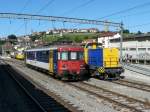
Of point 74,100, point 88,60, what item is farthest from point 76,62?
point 74,100

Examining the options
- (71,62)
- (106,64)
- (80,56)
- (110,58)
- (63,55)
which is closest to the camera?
(63,55)

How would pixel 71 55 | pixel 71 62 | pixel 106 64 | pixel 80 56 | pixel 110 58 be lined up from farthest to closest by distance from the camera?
pixel 110 58, pixel 106 64, pixel 80 56, pixel 71 55, pixel 71 62

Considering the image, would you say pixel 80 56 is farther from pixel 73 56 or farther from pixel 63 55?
pixel 63 55

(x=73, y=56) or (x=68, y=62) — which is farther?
(x=73, y=56)

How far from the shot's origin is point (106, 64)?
1191 inches

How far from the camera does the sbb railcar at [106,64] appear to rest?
1182 inches

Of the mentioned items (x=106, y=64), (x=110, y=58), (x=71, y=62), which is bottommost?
(x=106, y=64)

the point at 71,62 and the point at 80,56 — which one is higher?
the point at 80,56

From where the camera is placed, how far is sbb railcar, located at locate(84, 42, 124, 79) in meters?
30.0

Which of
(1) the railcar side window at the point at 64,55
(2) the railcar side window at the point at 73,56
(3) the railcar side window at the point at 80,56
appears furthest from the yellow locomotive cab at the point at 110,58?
(1) the railcar side window at the point at 64,55

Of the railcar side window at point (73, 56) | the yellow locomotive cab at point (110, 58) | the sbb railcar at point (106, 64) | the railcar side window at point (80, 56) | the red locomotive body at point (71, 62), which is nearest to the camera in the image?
the red locomotive body at point (71, 62)

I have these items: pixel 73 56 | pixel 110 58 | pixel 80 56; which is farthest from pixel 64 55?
pixel 110 58

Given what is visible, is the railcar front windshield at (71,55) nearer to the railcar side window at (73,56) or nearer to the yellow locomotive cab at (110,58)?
the railcar side window at (73,56)

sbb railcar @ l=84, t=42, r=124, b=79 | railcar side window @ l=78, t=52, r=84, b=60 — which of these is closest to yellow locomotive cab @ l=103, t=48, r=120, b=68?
sbb railcar @ l=84, t=42, r=124, b=79
